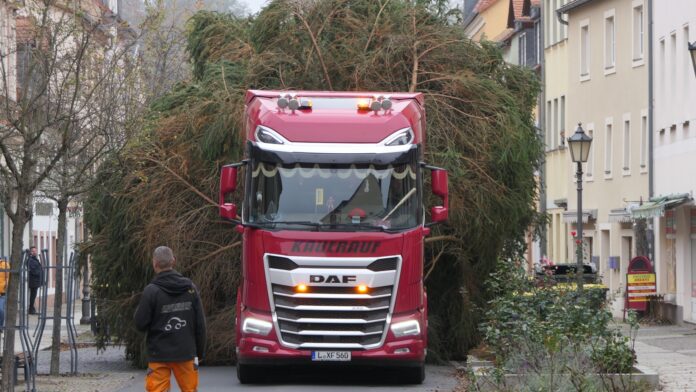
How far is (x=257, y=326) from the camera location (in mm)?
20312

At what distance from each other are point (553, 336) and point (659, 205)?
23.2 meters

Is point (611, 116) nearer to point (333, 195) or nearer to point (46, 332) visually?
point (46, 332)

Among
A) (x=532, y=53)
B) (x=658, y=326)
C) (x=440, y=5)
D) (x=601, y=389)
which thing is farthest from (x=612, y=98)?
(x=601, y=389)

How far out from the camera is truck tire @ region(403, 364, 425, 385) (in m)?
21.4

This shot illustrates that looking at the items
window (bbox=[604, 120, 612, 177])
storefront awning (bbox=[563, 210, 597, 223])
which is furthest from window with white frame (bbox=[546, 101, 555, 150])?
window (bbox=[604, 120, 612, 177])

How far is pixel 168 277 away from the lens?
15.1 m

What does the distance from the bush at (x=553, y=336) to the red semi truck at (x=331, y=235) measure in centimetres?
134

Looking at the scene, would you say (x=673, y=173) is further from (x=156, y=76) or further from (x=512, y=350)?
(x=512, y=350)

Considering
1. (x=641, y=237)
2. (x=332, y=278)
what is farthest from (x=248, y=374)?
(x=641, y=237)

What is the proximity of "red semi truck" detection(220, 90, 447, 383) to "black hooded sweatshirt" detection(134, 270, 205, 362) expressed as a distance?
4.93 metres

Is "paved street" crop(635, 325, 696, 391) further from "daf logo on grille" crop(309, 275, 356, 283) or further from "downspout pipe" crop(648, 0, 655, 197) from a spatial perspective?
"downspout pipe" crop(648, 0, 655, 197)

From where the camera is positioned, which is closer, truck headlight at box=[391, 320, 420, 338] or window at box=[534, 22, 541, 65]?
truck headlight at box=[391, 320, 420, 338]

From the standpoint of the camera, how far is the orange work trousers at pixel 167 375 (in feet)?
49.7

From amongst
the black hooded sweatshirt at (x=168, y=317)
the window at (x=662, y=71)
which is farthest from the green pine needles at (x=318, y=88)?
the window at (x=662, y=71)
